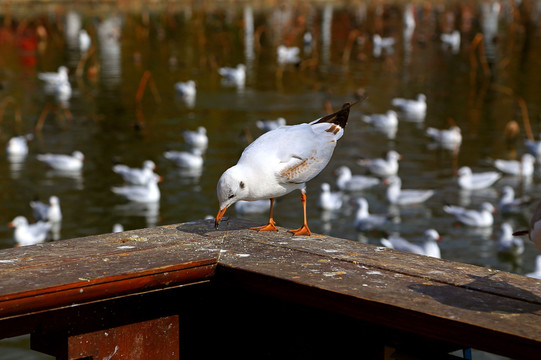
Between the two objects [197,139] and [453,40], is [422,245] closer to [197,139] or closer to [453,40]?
[197,139]

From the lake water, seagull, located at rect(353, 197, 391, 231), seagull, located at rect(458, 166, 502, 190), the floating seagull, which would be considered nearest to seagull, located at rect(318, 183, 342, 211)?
the lake water

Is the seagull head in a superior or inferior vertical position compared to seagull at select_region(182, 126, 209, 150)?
superior

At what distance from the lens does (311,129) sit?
5.08 m

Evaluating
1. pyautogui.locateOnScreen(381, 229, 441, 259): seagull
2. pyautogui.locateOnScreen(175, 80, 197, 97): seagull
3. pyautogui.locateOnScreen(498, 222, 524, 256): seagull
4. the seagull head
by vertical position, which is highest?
the seagull head

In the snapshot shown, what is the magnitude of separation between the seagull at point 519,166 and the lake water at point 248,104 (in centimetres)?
20

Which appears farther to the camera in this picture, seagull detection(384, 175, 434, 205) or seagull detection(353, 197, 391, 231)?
seagull detection(384, 175, 434, 205)

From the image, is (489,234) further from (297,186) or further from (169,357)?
(169,357)

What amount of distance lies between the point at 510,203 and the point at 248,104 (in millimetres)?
10232

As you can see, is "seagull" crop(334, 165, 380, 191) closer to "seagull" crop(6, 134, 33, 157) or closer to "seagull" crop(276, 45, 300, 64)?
"seagull" crop(6, 134, 33, 157)

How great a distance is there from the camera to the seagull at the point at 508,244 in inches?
471

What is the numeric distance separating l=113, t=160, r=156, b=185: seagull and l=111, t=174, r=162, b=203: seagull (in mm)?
302

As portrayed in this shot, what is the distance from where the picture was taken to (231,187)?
4641 millimetres

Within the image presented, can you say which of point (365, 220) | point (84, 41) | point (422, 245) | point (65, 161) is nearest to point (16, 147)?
point (65, 161)

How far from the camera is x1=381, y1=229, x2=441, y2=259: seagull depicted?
36.3 ft
